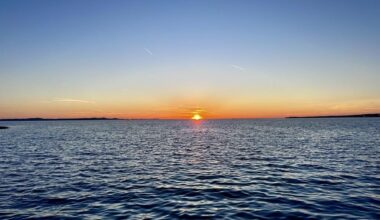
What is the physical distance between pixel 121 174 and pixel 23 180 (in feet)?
28.7

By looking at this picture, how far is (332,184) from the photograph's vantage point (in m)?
23.4

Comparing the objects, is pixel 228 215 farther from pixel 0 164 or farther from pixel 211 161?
pixel 0 164

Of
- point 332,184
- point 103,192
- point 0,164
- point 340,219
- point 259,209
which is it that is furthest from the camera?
point 0,164

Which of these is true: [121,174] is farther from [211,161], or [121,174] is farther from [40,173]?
[211,161]

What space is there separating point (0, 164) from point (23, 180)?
39.8 ft

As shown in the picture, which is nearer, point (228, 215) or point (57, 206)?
point (228, 215)

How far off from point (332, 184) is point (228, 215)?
39.2ft

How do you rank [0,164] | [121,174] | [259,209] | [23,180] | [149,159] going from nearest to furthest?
[259,209] < [23,180] < [121,174] < [0,164] < [149,159]

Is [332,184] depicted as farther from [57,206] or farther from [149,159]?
[149,159]

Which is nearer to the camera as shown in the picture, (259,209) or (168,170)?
(259,209)

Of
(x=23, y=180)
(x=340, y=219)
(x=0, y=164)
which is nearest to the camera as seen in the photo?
(x=340, y=219)

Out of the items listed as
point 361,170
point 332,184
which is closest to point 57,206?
point 332,184

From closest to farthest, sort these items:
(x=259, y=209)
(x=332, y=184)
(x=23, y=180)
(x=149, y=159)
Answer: (x=259, y=209) → (x=332, y=184) → (x=23, y=180) → (x=149, y=159)

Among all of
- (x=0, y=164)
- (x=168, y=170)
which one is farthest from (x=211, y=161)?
(x=0, y=164)
